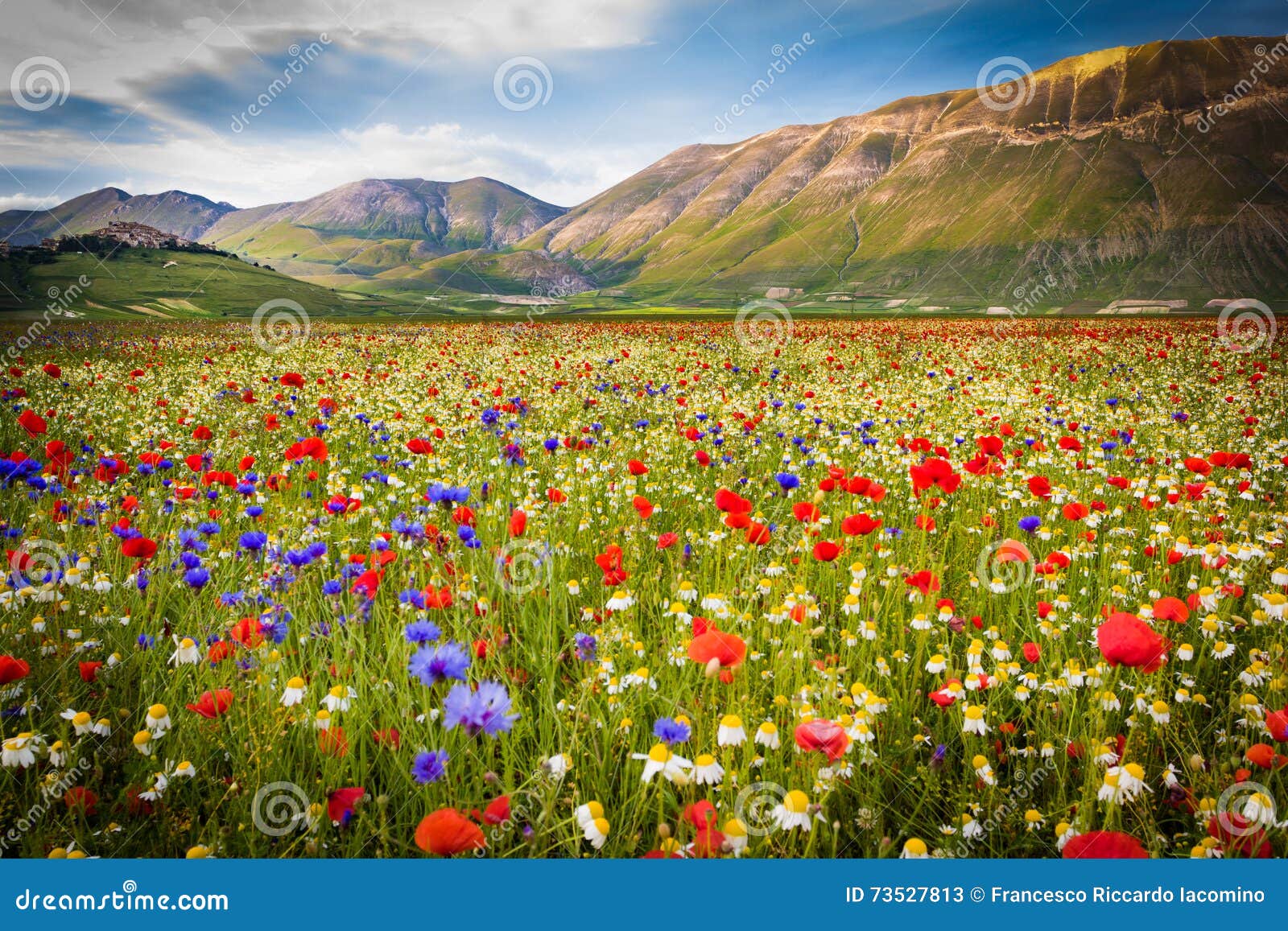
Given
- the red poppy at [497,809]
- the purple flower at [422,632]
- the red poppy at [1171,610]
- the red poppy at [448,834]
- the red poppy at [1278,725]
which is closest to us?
the red poppy at [448,834]

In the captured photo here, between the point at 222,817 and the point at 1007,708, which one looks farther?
the point at 1007,708

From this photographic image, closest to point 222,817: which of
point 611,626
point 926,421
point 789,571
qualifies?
point 611,626

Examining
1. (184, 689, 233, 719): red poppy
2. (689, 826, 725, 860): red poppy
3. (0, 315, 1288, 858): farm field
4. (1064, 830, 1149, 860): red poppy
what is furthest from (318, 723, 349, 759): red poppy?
(1064, 830, 1149, 860): red poppy

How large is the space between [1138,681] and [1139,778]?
0.92 metres

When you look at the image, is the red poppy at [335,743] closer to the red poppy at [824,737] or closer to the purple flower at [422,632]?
the purple flower at [422,632]

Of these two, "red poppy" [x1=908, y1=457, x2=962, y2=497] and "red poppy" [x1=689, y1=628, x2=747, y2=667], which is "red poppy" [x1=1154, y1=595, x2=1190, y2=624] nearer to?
"red poppy" [x1=908, y1=457, x2=962, y2=497]

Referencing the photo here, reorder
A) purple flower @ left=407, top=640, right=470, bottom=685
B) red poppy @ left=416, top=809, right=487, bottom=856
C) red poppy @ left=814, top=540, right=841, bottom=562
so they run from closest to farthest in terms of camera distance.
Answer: red poppy @ left=416, top=809, right=487, bottom=856 < purple flower @ left=407, top=640, right=470, bottom=685 < red poppy @ left=814, top=540, right=841, bottom=562

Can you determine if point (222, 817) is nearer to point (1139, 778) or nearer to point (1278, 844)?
point (1139, 778)

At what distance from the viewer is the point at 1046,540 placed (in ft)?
16.4

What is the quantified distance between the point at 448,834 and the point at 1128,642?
88.9 inches

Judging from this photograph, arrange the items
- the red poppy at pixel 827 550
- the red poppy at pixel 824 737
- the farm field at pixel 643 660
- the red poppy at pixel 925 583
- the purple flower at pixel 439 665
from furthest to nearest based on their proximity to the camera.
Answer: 1. the red poppy at pixel 925 583
2. the red poppy at pixel 827 550
3. the farm field at pixel 643 660
4. the purple flower at pixel 439 665
5. the red poppy at pixel 824 737

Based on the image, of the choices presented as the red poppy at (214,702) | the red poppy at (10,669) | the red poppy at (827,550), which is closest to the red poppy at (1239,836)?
the red poppy at (827,550)

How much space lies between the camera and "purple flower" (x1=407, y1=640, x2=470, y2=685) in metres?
2.05

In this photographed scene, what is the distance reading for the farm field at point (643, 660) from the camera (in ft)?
7.41
